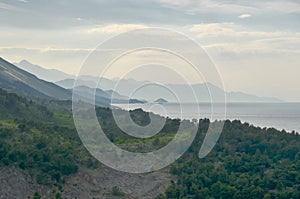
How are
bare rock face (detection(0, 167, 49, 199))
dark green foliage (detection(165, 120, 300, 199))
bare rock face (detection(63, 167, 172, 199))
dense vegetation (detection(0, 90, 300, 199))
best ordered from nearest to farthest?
dark green foliage (detection(165, 120, 300, 199)) → bare rock face (detection(0, 167, 49, 199)) → dense vegetation (detection(0, 90, 300, 199)) → bare rock face (detection(63, 167, 172, 199))

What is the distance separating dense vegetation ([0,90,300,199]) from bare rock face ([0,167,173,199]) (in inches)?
40.8

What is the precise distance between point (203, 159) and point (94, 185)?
1356 centimetres

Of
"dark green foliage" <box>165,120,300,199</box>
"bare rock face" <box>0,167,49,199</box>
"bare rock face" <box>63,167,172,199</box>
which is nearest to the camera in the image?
"dark green foliage" <box>165,120,300,199</box>

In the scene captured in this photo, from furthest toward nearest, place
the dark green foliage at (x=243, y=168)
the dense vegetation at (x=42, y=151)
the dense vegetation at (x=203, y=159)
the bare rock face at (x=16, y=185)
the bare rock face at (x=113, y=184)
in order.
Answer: the dense vegetation at (x=42, y=151), the bare rock face at (x=113, y=184), the dense vegetation at (x=203, y=159), the bare rock face at (x=16, y=185), the dark green foliage at (x=243, y=168)

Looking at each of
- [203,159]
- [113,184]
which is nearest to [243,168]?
[203,159]

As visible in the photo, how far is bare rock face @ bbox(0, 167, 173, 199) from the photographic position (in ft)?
161

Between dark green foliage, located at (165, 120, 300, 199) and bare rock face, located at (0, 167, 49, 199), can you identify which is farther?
bare rock face, located at (0, 167, 49, 199)

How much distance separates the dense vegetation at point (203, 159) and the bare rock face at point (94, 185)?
1.04 m

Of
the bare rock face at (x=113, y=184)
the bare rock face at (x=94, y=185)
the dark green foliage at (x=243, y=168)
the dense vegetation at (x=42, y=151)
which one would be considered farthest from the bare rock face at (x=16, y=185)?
the dark green foliage at (x=243, y=168)

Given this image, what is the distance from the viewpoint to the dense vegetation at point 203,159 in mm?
49094

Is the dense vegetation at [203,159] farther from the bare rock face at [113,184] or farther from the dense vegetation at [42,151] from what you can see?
the bare rock face at [113,184]

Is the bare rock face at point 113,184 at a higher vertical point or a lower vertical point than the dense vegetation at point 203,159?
lower

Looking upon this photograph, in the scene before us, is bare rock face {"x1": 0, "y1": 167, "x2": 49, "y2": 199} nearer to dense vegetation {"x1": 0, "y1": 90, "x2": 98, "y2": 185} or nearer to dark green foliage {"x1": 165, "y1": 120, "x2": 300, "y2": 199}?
dense vegetation {"x1": 0, "y1": 90, "x2": 98, "y2": 185}

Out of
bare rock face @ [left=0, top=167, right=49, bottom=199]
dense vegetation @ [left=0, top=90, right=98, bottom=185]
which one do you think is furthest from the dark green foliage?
bare rock face @ [left=0, top=167, right=49, bottom=199]
